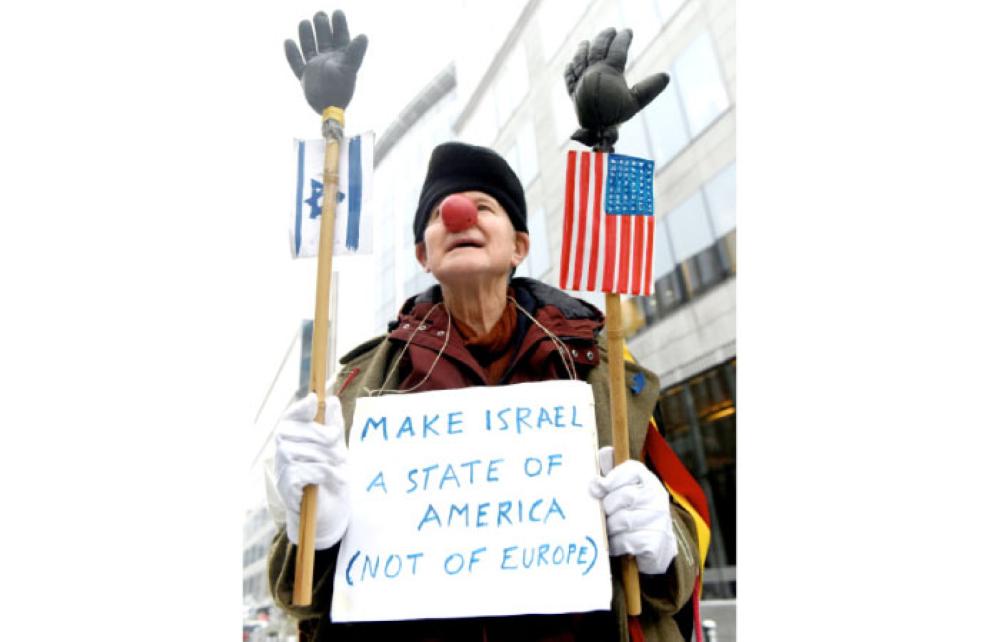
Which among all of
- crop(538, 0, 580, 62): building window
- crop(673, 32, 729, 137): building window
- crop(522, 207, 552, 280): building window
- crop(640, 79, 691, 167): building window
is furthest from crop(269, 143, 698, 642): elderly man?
crop(538, 0, 580, 62): building window

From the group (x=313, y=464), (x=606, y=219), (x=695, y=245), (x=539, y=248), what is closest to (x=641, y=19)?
(x=695, y=245)

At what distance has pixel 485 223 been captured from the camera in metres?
2.06

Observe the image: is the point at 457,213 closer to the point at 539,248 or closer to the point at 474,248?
the point at 474,248

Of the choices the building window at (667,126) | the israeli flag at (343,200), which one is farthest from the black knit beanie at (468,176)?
the building window at (667,126)

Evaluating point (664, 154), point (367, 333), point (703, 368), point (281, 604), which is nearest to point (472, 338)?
point (281, 604)

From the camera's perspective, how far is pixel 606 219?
1.77 metres

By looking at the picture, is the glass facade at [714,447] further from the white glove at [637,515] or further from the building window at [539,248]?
the white glove at [637,515]

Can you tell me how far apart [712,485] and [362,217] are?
9.34 metres

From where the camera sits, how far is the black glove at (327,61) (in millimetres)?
1633

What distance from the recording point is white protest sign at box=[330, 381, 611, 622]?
4.89 ft

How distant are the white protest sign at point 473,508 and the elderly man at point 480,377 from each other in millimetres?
73

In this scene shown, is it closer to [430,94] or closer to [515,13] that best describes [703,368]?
[515,13]

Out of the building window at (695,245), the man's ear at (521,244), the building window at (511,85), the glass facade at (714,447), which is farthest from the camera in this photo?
the building window at (511,85)

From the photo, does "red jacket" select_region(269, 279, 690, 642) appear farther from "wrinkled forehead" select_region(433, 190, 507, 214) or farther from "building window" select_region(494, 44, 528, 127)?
"building window" select_region(494, 44, 528, 127)
